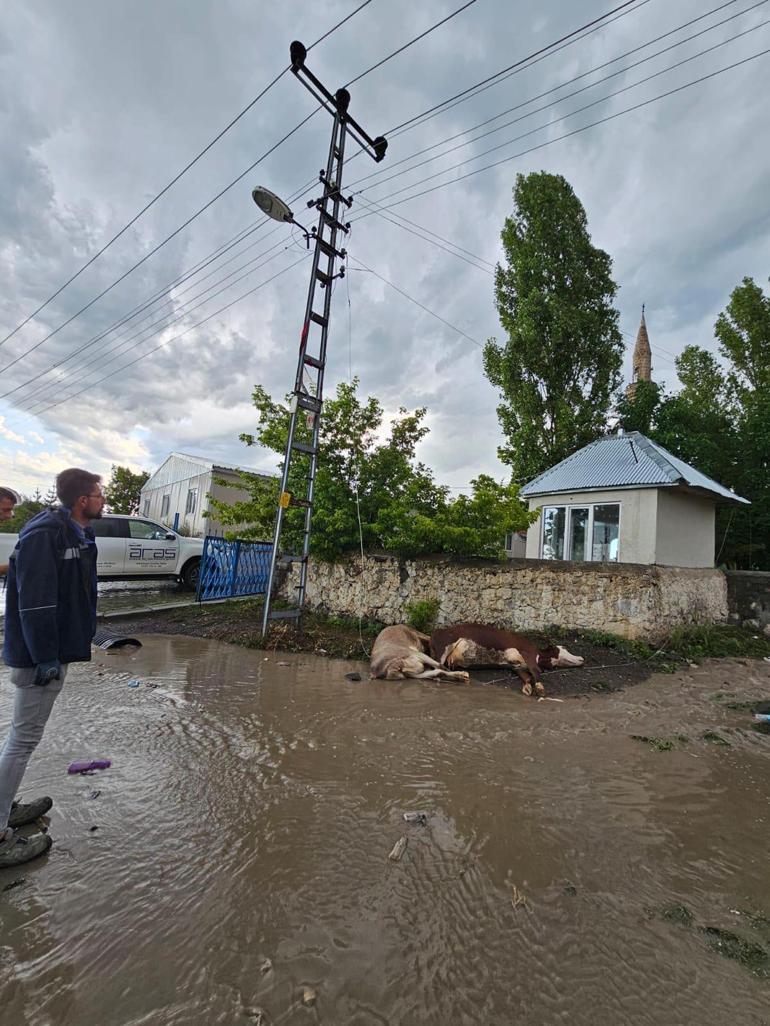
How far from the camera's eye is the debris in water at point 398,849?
2.24 m

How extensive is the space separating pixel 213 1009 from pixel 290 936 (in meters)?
0.35

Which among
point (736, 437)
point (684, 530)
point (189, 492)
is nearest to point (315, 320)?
point (684, 530)

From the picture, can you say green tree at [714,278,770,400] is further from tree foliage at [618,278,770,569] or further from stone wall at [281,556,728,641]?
stone wall at [281,556,728,641]

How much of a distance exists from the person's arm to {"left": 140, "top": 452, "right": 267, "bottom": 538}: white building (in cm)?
1711

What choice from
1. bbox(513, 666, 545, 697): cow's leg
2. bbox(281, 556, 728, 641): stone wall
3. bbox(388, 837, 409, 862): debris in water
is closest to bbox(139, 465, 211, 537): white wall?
bbox(281, 556, 728, 641): stone wall

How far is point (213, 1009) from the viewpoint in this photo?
4.77 ft

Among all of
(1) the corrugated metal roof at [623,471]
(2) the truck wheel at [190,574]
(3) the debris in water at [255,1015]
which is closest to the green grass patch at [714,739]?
(3) the debris in water at [255,1015]

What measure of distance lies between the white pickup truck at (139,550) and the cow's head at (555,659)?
8.94m

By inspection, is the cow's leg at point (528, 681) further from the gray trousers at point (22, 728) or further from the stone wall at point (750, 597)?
the stone wall at point (750, 597)

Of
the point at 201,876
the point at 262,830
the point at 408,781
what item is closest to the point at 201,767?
the point at 262,830

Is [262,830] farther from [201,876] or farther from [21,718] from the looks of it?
[21,718]

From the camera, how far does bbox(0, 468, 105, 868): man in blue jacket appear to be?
223 centimetres

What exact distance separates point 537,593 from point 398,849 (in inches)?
229

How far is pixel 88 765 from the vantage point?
3.04 metres
